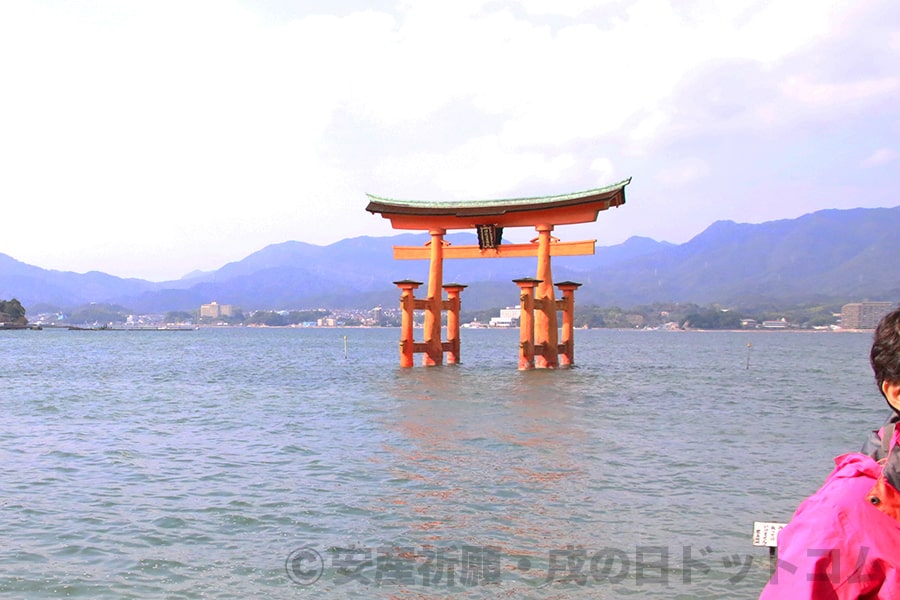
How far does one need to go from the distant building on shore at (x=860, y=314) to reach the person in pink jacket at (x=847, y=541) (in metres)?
149

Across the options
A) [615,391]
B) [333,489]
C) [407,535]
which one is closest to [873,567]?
[407,535]

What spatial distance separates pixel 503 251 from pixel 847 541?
94.5ft

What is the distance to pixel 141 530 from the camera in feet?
23.9

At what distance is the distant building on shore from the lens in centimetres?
13950

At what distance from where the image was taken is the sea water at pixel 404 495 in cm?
605

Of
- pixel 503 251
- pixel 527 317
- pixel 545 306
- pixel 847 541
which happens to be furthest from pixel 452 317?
pixel 847 541

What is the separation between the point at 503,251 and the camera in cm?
3058

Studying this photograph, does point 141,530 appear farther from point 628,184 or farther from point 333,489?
point 628,184

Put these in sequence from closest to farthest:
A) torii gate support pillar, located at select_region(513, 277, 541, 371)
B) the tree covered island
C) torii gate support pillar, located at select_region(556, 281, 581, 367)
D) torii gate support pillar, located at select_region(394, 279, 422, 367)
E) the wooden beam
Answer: torii gate support pillar, located at select_region(513, 277, 541, 371) < torii gate support pillar, located at select_region(394, 279, 422, 367) < the wooden beam < torii gate support pillar, located at select_region(556, 281, 581, 367) < the tree covered island

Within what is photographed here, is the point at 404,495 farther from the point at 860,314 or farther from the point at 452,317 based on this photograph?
the point at 860,314

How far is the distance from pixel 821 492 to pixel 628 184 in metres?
25.4

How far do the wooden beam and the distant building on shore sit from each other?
406ft

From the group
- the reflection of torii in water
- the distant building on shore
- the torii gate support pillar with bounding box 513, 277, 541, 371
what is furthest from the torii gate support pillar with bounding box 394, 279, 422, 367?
the distant building on shore

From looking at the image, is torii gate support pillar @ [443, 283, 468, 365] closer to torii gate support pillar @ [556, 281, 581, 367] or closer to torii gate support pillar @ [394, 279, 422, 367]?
torii gate support pillar @ [394, 279, 422, 367]
